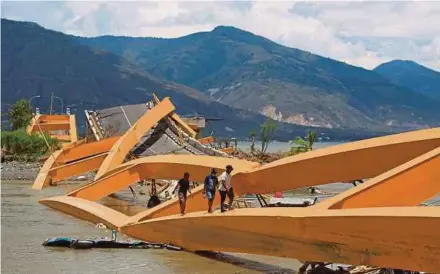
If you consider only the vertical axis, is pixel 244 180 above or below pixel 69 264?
above

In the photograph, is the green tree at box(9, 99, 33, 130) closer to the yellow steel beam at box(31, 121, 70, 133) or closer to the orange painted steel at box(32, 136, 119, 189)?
the yellow steel beam at box(31, 121, 70, 133)

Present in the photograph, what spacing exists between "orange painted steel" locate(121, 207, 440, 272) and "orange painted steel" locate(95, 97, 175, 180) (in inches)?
719

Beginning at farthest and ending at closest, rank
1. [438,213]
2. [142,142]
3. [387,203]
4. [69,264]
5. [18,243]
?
1. [142,142]
2. [18,243]
3. [69,264]
4. [387,203]
5. [438,213]

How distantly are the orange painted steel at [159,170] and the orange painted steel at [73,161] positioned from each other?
11504mm

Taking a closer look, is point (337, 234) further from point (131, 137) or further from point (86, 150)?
point (86, 150)

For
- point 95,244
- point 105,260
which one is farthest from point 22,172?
point 105,260

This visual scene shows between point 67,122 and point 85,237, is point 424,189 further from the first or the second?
point 67,122

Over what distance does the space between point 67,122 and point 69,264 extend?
52117mm

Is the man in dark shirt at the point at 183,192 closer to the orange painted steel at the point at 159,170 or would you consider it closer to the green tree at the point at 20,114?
the orange painted steel at the point at 159,170

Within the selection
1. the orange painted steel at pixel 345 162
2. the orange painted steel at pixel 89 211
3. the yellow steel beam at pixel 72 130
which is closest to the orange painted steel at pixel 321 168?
the orange painted steel at pixel 345 162

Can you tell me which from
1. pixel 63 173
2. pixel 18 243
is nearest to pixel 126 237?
pixel 18 243

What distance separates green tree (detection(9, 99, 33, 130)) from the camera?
90375 mm

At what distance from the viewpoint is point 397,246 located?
1312cm

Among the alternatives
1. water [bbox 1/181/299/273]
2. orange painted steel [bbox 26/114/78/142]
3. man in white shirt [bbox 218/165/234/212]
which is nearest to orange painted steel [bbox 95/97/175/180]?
water [bbox 1/181/299/273]
